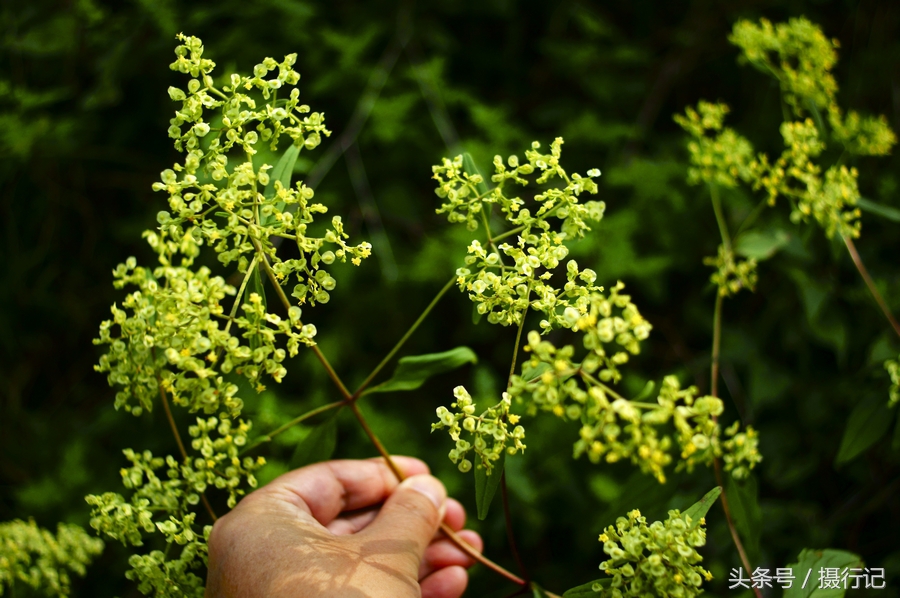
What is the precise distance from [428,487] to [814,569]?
96cm

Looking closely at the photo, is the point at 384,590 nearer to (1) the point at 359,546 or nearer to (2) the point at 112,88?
(1) the point at 359,546

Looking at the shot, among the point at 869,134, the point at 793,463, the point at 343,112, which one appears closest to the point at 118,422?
the point at 343,112

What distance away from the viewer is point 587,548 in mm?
2145

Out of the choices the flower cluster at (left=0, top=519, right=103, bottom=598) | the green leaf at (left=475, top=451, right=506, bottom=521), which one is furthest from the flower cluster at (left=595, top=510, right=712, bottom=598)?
the flower cluster at (left=0, top=519, right=103, bottom=598)

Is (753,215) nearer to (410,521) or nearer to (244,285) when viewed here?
(410,521)

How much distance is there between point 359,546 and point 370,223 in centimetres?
146

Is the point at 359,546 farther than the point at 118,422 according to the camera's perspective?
No

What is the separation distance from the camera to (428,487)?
1.68m

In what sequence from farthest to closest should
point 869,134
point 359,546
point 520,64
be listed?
point 520,64 < point 869,134 < point 359,546

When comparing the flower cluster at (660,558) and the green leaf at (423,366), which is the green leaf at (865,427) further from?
the green leaf at (423,366)

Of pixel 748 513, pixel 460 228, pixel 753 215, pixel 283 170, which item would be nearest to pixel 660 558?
pixel 748 513

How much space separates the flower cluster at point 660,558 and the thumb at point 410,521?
47 cm

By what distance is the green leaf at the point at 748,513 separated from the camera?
151cm

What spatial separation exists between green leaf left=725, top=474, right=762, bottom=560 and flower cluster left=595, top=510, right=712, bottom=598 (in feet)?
1.48
